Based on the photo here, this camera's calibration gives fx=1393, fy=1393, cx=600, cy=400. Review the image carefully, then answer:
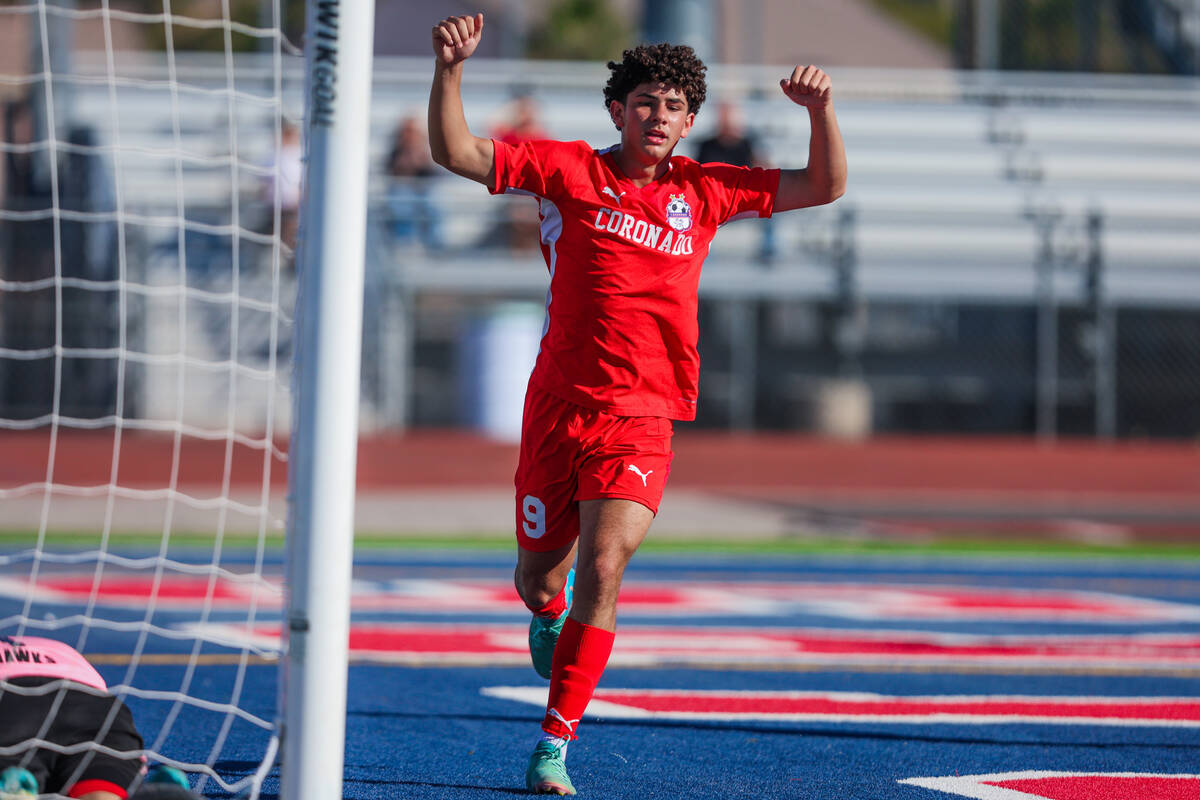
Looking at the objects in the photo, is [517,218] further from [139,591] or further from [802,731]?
[802,731]

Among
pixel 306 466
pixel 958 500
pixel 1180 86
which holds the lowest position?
pixel 958 500

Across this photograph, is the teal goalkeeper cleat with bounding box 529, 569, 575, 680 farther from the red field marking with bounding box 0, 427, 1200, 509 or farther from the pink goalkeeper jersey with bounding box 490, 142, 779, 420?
the red field marking with bounding box 0, 427, 1200, 509

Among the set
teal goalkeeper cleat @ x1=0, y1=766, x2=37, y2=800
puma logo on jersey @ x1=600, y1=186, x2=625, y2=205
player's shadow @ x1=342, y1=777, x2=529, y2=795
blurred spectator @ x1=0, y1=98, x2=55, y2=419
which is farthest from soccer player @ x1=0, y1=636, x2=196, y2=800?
blurred spectator @ x1=0, y1=98, x2=55, y2=419

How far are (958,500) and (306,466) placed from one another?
41.4ft

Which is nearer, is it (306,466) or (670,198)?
(306,466)

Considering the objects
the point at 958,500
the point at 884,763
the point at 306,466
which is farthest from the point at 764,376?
the point at 306,466

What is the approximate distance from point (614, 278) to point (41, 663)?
6.15 ft

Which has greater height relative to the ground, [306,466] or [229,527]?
[306,466]

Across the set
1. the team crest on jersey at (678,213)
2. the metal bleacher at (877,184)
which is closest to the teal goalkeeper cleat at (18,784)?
the team crest on jersey at (678,213)

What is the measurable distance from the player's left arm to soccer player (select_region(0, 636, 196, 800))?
94.8 inches

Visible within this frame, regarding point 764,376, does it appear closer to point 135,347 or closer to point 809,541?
point 809,541

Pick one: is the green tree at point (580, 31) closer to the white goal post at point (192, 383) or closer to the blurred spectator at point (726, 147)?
the white goal post at point (192, 383)

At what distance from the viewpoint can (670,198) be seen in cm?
420

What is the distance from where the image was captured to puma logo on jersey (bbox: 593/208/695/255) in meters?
4.13
